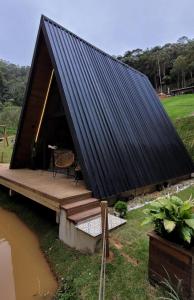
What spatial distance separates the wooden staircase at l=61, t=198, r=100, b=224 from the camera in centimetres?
380

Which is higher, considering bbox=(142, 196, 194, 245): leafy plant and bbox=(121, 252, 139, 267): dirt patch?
bbox=(142, 196, 194, 245): leafy plant

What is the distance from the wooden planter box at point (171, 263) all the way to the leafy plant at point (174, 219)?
0.29 ft

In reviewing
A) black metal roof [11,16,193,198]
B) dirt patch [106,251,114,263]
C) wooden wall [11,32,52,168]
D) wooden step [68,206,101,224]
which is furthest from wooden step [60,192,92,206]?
wooden wall [11,32,52,168]

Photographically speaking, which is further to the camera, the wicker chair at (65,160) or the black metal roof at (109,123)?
the wicker chair at (65,160)

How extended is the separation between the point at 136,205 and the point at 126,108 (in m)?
2.76

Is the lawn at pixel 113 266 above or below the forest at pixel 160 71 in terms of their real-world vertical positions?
below

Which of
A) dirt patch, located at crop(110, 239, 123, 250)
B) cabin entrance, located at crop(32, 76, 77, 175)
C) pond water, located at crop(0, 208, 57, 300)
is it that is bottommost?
pond water, located at crop(0, 208, 57, 300)

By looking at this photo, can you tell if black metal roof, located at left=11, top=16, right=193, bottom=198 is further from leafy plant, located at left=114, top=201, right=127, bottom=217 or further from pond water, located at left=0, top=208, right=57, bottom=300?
pond water, located at left=0, top=208, right=57, bottom=300

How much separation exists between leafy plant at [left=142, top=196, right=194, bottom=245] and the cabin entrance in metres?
4.25

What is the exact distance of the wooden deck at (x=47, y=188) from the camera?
13.7ft

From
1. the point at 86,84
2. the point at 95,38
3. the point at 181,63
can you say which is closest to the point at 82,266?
the point at 86,84

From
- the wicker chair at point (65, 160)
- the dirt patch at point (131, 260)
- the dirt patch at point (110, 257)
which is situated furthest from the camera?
the wicker chair at point (65, 160)

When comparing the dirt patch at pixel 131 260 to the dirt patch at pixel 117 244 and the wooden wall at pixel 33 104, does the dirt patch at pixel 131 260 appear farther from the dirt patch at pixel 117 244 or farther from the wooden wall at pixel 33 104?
the wooden wall at pixel 33 104

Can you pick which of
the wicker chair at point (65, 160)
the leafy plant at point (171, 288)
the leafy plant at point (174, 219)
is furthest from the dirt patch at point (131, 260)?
the wicker chair at point (65, 160)
